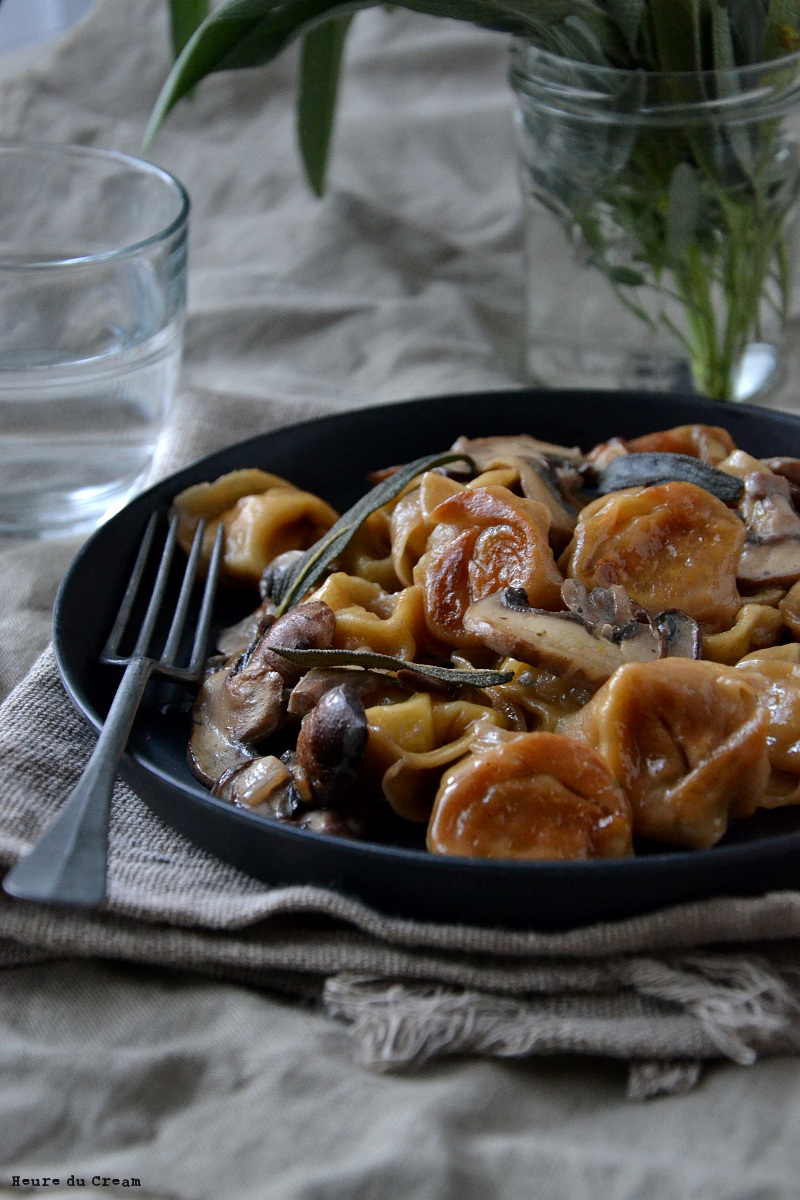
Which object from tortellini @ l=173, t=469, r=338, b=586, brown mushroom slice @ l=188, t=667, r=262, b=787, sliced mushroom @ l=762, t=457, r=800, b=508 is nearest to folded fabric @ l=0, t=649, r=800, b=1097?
brown mushroom slice @ l=188, t=667, r=262, b=787

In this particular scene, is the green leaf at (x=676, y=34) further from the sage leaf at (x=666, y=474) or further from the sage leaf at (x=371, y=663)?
the sage leaf at (x=371, y=663)

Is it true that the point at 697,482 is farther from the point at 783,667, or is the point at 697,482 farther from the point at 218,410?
the point at 218,410

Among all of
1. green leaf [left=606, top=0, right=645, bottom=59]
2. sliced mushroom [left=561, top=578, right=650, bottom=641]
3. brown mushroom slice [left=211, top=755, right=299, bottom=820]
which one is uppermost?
green leaf [left=606, top=0, right=645, bottom=59]

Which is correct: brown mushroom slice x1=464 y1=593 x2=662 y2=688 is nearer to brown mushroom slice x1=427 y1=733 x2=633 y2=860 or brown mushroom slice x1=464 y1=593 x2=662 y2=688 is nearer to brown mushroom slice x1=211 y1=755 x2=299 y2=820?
brown mushroom slice x1=427 y1=733 x2=633 y2=860

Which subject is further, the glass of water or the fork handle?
the glass of water

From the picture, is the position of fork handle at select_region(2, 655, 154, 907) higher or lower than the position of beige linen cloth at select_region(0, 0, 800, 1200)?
higher

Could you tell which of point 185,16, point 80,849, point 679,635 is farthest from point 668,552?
point 185,16

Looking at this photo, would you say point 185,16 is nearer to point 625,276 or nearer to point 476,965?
point 625,276

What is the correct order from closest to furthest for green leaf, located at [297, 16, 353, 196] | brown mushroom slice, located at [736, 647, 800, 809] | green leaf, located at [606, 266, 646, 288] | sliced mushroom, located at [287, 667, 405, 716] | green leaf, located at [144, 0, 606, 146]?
brown mushroom slice, located at [736, 647, 800, 809]
sliced mushroom, located at [287, 667, 405, 716]
green leaf, located at [144, 0, 606, 146]
green leaf, located at [606, 266, 646, 288]
green leaf, located at [297, 16, 353, 196]

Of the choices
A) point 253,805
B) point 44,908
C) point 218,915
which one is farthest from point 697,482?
point 44,908

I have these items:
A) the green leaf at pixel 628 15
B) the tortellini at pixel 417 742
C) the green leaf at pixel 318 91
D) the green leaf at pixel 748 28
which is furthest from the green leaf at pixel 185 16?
the tortellini at pixel 417 742
